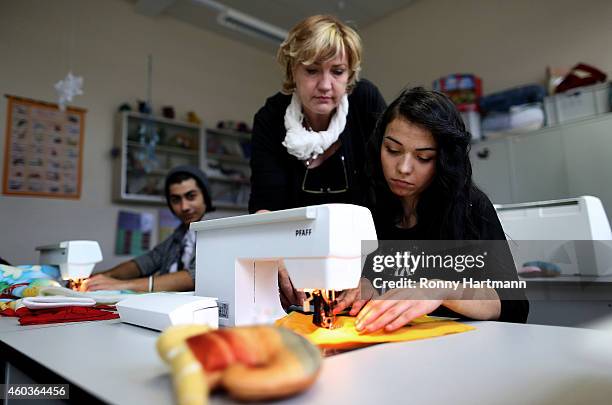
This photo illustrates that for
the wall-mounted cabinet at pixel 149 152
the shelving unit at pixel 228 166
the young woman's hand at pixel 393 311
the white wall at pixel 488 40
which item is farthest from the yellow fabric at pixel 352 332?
the shelving unit at pixel 228 166

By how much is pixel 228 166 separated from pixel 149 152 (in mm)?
812

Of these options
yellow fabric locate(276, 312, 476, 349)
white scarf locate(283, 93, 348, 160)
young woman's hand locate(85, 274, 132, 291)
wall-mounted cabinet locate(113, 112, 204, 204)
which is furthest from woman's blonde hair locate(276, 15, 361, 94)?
wall-mounted cabinet locate(113, 112, 204, 204)

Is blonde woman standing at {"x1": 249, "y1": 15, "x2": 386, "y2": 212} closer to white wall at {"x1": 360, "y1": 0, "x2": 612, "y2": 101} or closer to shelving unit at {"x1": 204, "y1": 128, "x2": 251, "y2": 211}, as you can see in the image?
white wall at {"x1": 360, "y1": 0, "x2": 612, "y2": 101}

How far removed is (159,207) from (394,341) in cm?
339

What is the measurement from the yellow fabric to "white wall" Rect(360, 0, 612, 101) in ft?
9.46

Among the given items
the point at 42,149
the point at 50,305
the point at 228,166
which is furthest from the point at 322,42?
the point at 228,166

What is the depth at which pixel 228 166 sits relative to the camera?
4.16 m

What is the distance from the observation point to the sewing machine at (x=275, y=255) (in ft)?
2.15

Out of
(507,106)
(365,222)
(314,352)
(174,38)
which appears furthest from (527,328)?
(174,38)

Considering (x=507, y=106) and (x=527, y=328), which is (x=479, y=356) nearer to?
(x=527, y=328)

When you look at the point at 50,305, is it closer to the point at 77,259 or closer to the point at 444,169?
the point at 77,259

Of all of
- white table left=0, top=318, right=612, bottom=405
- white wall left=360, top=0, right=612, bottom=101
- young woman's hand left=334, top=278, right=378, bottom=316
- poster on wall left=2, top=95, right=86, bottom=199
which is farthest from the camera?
poster on wall left=2, top=95, right=86, bottom=199

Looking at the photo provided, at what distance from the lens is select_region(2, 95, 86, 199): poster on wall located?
3.09 meters

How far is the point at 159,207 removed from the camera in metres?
3.71
